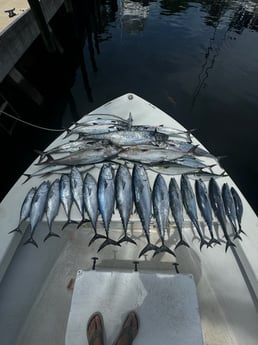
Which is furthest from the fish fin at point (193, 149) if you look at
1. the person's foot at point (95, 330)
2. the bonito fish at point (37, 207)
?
the person's foot at point (95, 330)

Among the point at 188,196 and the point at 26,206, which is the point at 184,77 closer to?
the point at 188,196

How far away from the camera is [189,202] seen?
11.6 ft

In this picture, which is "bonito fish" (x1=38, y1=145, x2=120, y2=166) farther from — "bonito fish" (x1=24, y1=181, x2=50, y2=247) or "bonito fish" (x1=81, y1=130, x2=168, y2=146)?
"bonito fish" (x1=24, y1=181, x2=50, y2=247)

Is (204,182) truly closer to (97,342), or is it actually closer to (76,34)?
(97,342)

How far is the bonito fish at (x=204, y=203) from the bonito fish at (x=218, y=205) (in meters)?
0.08

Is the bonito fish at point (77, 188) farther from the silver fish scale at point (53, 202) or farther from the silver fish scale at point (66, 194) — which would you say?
the silver fish scale at point (53, 202)

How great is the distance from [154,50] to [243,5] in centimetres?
1352

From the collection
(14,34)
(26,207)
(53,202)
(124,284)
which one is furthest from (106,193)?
(14,34)

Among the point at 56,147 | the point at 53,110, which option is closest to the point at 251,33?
the point at 53,110

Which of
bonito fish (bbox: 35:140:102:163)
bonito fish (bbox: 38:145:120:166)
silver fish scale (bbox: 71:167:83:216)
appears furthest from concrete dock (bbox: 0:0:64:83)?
silver fish scale (bbox: 71:167:83:216)

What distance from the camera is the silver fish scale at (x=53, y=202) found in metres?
3.42

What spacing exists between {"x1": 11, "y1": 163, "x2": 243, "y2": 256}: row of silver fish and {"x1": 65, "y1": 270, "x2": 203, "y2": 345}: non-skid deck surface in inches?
22.2

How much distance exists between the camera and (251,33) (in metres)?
14.3

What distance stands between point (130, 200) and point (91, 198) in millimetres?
636
